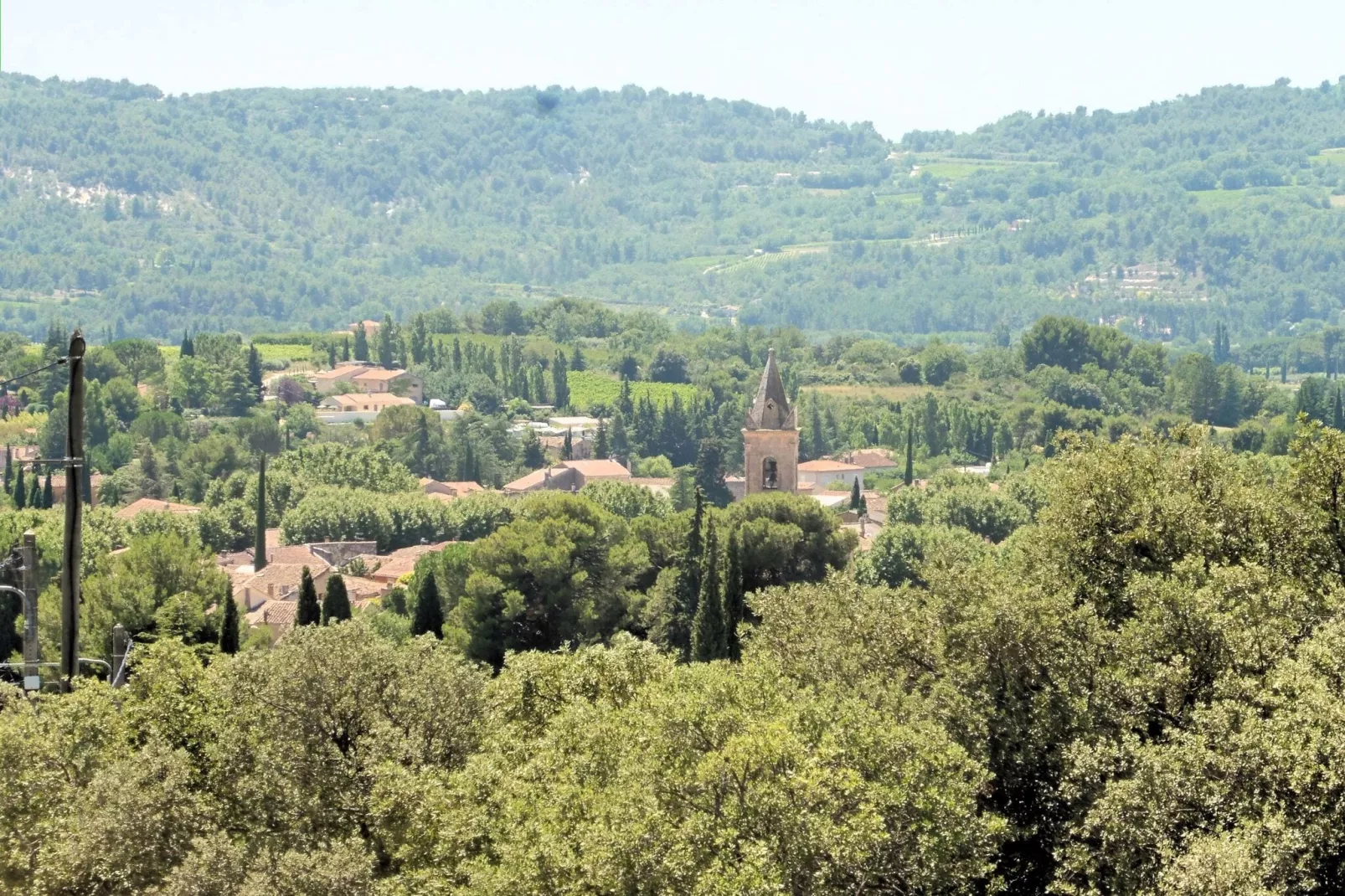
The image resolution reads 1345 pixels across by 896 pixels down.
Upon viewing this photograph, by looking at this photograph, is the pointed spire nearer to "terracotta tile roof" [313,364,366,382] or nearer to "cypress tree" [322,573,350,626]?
"cypress tree" [322,573,350,626]

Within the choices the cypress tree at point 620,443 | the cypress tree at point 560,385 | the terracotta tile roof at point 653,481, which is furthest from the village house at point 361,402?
the terracotta tile roof at point 653,481

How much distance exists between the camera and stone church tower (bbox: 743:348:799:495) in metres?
84.1

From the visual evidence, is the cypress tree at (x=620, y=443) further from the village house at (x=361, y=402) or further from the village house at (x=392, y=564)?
the village house at (x=392, y=564)

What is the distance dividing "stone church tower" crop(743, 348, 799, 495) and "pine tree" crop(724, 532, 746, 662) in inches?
1303

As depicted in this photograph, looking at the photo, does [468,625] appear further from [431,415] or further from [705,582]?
[431,415]

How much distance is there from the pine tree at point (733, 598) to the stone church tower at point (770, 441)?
109 feet

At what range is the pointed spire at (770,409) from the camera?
84375 millimetres

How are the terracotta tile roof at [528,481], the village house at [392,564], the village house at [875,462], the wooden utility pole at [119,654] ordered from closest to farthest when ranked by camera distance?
the wooden utility pole at [119,654], the village house at [392,564], the terracotta tile roof at [528,481], the village house at [875,462]

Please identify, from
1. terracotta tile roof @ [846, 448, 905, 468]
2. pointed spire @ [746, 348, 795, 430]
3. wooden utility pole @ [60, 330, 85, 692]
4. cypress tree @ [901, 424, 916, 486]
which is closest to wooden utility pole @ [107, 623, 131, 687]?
wooden utility pole @ [60, 330, 85, 692]

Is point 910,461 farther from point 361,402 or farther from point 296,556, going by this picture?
point 361,402

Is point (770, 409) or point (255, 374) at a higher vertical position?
point (770, 409)

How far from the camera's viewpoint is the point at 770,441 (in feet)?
276

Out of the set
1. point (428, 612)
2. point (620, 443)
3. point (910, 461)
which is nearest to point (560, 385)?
point (620, 443)

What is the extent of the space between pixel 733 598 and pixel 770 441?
35157 mm
